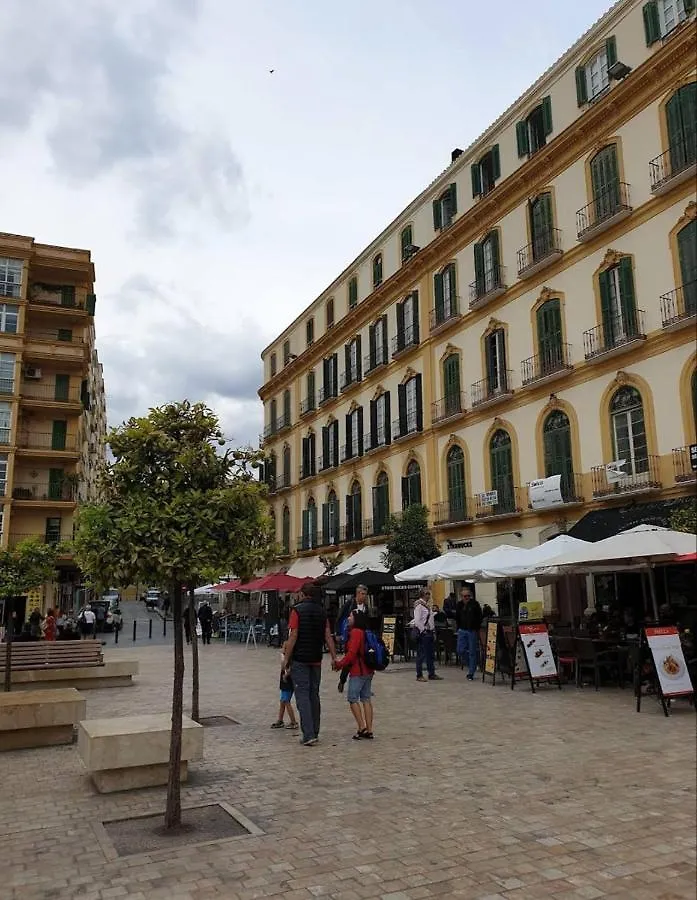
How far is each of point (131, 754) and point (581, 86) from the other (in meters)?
22.1

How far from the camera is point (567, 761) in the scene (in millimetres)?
7586

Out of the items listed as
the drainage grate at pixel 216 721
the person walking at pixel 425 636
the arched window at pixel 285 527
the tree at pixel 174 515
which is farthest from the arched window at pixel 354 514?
the tree at pixel 174 515

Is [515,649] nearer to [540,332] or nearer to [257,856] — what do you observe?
[257,856]

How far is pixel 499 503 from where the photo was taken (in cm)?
2458

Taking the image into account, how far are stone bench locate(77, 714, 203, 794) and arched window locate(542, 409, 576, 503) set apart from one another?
15932mm

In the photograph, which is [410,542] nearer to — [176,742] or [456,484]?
[456,484]

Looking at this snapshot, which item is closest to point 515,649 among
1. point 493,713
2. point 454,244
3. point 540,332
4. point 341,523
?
point 493,713

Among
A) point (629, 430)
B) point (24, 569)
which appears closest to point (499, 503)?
point (629, 430)

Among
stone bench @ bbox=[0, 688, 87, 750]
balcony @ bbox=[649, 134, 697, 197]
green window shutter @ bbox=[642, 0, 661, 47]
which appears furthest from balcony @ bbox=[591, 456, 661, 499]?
stone bench @ bbox=[0, 688, 87, 750]

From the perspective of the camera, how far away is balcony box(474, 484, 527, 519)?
23672 millimetres

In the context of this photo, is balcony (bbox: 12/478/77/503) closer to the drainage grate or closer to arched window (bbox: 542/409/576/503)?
arched window (bbox: 542/409/576/503)

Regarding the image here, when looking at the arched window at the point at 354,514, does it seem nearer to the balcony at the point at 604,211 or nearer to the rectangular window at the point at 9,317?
the balcony at the point at 604,211

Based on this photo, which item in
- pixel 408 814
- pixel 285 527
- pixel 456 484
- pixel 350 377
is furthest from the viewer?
pixel 285 527

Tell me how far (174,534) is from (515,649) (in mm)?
9364
